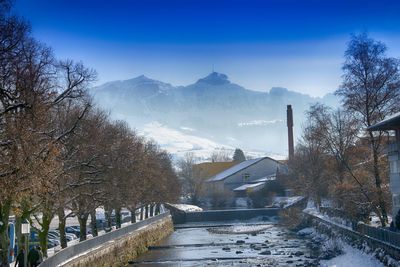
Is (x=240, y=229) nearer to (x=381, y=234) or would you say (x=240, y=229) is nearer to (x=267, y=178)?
(x=267, y=178)

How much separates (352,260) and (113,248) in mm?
17800

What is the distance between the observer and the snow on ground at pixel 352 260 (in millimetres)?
31114

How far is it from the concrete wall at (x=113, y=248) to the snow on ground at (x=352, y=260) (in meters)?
15.7

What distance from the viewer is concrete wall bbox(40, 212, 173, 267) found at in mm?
29691

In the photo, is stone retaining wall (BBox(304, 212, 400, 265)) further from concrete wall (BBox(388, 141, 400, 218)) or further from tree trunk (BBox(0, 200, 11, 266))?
tree trunk (BBox(0, 200, 11, 266))

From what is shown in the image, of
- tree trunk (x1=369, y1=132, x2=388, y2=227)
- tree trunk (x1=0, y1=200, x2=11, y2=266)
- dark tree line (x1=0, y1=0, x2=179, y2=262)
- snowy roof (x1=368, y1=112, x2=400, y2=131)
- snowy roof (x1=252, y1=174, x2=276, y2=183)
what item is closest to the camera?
dark tree line (x1=0, y1=0, x2=179, y2=262)

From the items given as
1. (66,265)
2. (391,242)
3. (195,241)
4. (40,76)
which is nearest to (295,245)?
(195,241)

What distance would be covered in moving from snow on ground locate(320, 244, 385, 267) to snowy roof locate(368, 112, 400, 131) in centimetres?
837

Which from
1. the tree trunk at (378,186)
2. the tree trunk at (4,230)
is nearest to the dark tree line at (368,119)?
the tree trunk at (378,186)

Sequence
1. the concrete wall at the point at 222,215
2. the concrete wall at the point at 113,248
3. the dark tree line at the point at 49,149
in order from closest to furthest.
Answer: the dark tree line at the point at 49,149
the concrete wall at the point at 113,248
the concrete wall at the point at 222,215

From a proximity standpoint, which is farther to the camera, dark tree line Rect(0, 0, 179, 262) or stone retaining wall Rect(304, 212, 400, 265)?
stone retaining wall Rect(304, 212, 400, 265)

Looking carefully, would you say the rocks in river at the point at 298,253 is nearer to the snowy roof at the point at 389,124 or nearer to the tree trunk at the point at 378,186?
the tree trunk at the point at 378,186

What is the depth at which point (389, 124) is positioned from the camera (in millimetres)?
34969

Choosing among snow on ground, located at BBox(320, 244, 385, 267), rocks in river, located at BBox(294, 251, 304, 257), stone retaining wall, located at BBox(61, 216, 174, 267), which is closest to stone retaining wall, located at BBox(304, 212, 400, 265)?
snow on ground, located at BBox(320, 244, 385, 267)
